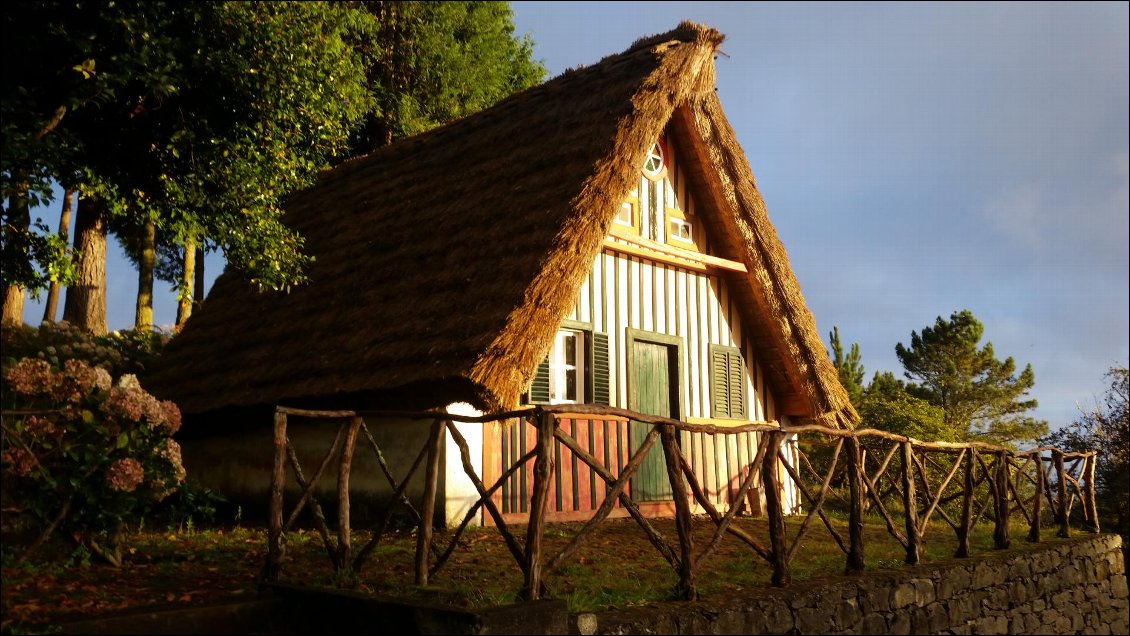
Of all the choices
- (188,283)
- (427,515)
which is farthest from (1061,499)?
(188,283)

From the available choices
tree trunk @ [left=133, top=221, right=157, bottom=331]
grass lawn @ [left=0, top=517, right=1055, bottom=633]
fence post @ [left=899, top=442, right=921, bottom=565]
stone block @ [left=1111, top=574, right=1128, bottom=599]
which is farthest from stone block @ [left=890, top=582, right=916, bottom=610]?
tree trunk @ [left=133, top=221, right=157, bottom=331]

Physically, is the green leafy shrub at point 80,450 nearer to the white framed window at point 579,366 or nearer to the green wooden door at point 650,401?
the white framed window at point 579,366

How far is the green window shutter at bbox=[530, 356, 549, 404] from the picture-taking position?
10844 millimetres

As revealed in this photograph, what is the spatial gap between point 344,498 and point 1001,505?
7.86 meters

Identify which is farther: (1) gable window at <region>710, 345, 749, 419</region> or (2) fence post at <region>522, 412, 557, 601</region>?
(1) gable window at <region>710, 345, 749, 419</region>

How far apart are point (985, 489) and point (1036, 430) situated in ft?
29.2

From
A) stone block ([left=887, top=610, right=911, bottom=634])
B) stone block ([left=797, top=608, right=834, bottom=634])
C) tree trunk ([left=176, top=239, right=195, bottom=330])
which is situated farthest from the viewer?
tree trunk ([left=176, top=239, right=195, bottom=330])

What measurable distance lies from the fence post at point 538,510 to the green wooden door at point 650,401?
5.79 metres

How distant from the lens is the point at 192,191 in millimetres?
10461

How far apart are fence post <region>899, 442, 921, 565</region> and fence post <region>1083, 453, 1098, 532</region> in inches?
236

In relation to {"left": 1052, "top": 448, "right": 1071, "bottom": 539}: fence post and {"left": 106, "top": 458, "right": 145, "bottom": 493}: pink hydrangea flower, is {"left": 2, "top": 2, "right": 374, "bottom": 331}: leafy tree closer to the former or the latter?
{"left": 106, "top": 458, "right": 145, "bottom": 493}: pink hydrangea flower

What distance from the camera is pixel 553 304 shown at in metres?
9.62

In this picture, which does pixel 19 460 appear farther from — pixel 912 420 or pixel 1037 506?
pixel 912 420

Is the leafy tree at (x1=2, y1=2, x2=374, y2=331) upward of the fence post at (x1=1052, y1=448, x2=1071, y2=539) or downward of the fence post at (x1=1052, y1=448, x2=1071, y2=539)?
upward
